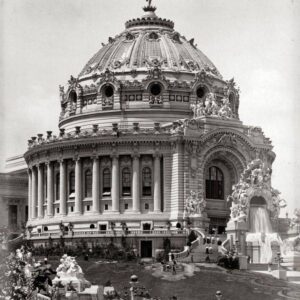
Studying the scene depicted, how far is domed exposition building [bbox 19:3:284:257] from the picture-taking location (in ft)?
388

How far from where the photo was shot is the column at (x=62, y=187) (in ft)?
405

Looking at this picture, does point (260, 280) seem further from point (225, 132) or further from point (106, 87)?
point (106, 87)

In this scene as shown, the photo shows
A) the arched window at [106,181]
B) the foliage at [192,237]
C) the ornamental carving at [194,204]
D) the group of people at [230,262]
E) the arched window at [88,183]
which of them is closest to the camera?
the group of people at [230,262]

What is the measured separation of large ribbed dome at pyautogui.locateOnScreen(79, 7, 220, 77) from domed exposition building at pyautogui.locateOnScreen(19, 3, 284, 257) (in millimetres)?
178

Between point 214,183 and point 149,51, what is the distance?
19.7m

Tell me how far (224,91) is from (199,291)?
52.5 meters

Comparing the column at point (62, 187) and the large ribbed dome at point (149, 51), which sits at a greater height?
the large ribbed dome at point (149, 51)

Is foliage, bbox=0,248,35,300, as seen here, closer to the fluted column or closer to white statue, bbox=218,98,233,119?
the fluted column

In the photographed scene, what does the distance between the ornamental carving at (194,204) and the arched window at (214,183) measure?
15.2 ft

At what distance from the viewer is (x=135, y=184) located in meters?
119

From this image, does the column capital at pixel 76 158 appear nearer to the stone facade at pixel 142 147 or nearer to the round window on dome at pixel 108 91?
the stone facade at pixel 142 147

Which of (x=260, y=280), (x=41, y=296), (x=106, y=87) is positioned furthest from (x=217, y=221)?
(x=41, y=296)

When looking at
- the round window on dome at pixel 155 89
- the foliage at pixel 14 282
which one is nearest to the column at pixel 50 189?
the round window on dome at pixel 155 89

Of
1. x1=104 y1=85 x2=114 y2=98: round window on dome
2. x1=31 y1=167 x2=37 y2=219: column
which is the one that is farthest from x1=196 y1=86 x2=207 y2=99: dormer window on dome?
x1=31 y1=167 x2=37 y2=219: column
